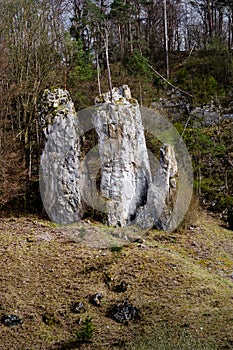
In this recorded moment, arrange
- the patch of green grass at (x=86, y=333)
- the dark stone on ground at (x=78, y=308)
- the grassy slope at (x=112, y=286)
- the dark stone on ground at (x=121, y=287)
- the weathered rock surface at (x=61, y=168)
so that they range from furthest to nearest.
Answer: the weathered rock surface at (x=61, y=168)
the dark stone on ground at (x=121, y=287)
the dark stone on ground at (x=78, y=308)
the grassy slope at (x=112, y=286)
the patch of green grass at (x=86, y=333)

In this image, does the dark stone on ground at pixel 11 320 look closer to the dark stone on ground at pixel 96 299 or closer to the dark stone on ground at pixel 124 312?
the dark stone on ground at pixel 96 299

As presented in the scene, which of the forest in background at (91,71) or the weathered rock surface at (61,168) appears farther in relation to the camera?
the forest in background at (91,71)

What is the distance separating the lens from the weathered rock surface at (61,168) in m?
12.6

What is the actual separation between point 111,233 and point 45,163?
3.10 m

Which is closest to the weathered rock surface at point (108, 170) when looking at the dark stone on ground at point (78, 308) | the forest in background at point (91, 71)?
the forest in background at point (91, 71)

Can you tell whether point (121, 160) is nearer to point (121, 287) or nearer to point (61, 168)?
point (61, 168)

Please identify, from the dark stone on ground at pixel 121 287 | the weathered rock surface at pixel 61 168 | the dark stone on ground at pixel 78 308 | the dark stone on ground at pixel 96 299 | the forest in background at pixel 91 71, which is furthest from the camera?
the forest in background at pixel 91 71

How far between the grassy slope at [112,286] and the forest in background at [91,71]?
7.96ft

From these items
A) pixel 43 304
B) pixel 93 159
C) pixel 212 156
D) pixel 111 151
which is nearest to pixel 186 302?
pixel 43 304

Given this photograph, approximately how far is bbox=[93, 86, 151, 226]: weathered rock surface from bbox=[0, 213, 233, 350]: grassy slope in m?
0.91

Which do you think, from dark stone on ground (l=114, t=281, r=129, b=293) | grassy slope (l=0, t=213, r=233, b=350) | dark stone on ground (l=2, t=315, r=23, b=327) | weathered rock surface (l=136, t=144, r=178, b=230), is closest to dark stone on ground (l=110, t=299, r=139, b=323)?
grassy slope (l=0, t=213, r=233, b=350)

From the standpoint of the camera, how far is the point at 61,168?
1271 centimetres

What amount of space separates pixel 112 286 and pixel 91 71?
11.8 meters

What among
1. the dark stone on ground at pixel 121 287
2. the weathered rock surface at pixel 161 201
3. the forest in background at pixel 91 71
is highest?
the forest in background at pixel 91 71
